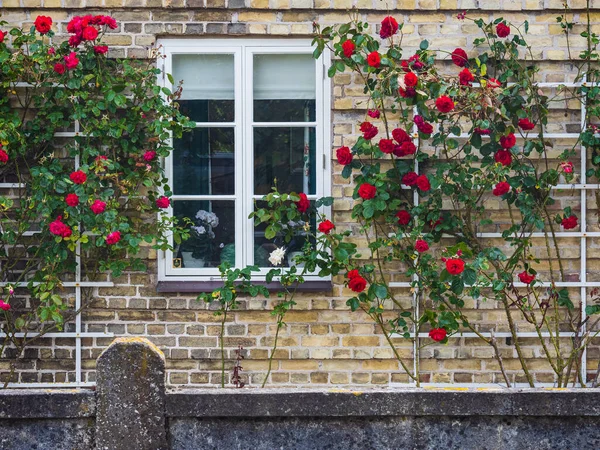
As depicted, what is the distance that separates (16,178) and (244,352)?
71.3 inches

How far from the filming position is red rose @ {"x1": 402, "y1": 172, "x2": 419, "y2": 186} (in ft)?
16.3

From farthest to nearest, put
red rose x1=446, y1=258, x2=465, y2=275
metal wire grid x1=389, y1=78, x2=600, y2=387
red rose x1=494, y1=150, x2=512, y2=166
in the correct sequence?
metal wire grid x1=389, y1=78, x2=600, y2=387
red rose x1=494, y1=150, x2=512, y2=166
red rose x1=446, y1=258, x2=465, y2=275

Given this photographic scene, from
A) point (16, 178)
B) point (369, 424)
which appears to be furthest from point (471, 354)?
point (16, 178)

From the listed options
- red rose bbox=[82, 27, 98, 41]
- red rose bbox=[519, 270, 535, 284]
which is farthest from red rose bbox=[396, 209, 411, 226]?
red rose bbox=[82, 27, 98, 41]

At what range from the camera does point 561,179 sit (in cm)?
515

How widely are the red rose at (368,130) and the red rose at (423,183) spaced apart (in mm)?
383

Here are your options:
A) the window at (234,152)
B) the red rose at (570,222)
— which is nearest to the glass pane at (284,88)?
the window at (234,152)

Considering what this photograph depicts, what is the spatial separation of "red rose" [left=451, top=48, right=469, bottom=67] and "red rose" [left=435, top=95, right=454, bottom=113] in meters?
0.43

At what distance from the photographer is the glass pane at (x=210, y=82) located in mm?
5238

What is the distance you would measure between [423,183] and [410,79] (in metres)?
0.64

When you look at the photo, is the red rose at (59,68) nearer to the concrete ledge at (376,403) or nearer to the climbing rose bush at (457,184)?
the climbing rose bush at (457,184)

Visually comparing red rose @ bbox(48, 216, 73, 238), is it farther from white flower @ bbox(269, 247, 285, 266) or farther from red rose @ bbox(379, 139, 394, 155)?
red rose @ bbox(379, 139, 394, 155)

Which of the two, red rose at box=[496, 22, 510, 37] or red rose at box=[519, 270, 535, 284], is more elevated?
red rose at box=[496, 22, 510, 37]

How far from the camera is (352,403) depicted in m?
3.09
